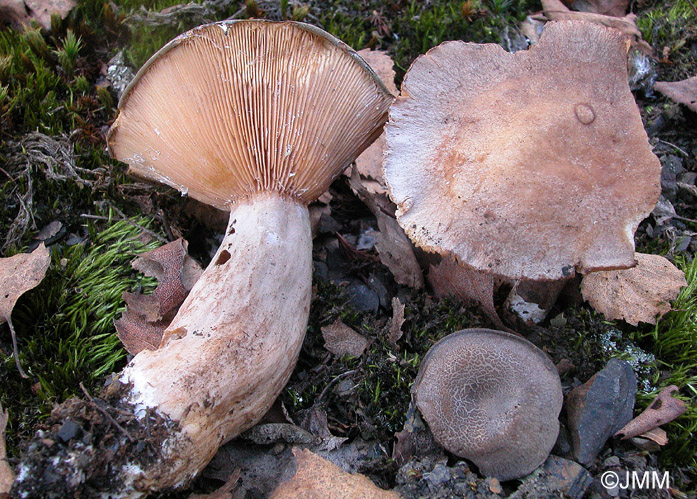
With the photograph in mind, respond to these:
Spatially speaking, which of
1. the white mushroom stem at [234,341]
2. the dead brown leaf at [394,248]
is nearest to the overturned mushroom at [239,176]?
the white mushroom stem at [234,341]

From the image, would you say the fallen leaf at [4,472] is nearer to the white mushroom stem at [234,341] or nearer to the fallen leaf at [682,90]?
the white mushroom stem at [234,341]

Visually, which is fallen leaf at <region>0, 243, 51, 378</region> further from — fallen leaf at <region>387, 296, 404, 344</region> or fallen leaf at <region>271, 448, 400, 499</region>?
fallen leaf at <region>387, 296, 404, 344</region>

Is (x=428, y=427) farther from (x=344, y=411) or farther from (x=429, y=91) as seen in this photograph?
(x=429, y=91)

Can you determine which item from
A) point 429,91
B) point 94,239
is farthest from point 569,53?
point 94,239

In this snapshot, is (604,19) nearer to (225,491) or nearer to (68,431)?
(225,491)

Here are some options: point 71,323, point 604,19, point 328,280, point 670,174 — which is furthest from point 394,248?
point 604,19

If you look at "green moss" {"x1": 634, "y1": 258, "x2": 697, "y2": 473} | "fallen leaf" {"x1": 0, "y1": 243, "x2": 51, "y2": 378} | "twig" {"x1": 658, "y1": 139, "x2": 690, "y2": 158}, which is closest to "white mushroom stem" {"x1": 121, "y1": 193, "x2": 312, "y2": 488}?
"fallen leaf" {"x1": 0, "y1": 243, "x2": 51, "y2": 378}
